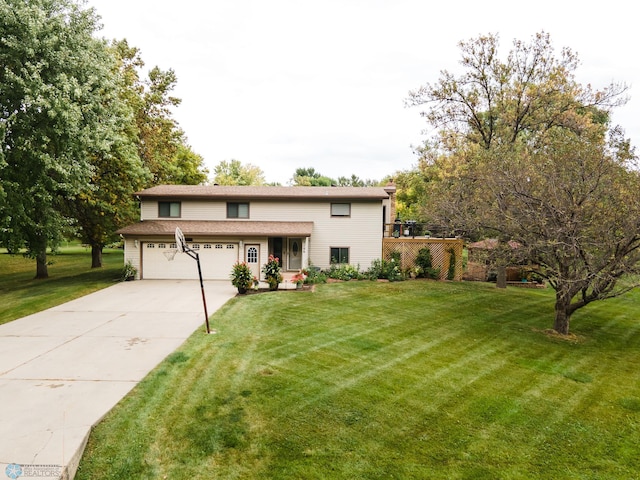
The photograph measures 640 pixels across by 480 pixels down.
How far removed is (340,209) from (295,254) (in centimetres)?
358

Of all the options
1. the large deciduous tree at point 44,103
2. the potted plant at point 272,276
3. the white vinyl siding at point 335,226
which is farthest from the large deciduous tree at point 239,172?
the potted plant at point 272,276

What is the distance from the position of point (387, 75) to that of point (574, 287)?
17956 millimetres

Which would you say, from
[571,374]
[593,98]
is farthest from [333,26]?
[571,374]

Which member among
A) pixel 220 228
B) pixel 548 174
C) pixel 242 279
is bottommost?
pixel 242 279

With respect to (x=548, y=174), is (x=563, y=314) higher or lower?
lower

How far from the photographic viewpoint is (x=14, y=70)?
12.0m

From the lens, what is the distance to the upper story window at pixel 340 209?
64.4 feet

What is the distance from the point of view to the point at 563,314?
401 inches

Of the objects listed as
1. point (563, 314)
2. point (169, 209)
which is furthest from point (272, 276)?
point (563, 314)

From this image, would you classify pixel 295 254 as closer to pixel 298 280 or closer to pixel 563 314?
pixel 298 280

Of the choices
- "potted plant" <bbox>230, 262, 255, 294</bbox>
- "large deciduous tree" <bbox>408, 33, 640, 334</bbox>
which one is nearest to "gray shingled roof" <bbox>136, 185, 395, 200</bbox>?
"large deciduous tree" <bbox>408, 33, 640, 334</bbox>

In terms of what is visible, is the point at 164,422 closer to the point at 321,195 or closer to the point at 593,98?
the point at 321,195

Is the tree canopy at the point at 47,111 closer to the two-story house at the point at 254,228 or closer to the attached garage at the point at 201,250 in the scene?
the attached garage at the point at 201,250

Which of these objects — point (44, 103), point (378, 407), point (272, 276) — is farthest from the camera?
point (272, 276)
